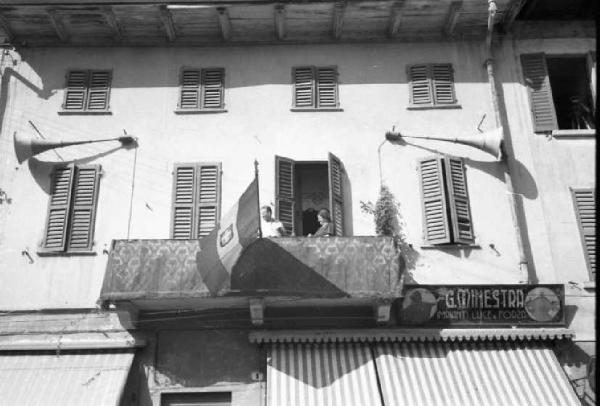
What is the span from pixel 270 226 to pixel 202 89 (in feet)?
11.5

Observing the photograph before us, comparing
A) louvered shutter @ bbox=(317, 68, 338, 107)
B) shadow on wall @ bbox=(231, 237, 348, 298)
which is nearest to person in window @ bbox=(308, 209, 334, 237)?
shadow on wall @ bbox=(231, 237, 348, 298)

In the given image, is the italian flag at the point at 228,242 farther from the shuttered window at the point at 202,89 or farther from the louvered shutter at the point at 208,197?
the shuttered window at the point at 202,89

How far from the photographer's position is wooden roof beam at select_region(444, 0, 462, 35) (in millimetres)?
13023

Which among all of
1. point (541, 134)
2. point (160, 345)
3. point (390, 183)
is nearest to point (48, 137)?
point (160, 345)

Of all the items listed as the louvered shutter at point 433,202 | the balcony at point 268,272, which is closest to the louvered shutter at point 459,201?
the louvered shutter at point 433,202

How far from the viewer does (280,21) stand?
13.2 metres

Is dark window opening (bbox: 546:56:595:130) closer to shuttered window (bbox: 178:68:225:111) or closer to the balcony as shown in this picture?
the balcony

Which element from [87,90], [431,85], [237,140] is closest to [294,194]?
[237,140]

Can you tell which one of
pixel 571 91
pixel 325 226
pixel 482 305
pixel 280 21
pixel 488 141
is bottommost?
pixel 482 305

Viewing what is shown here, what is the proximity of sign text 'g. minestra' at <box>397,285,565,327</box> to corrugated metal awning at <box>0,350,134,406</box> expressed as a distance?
4854 mm

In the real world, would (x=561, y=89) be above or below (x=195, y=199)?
above

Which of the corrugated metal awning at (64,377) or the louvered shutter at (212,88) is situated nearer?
the corrugated metal awning at (64,377)

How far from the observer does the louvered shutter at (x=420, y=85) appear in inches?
520

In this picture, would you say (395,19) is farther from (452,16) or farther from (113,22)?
(113,22)
